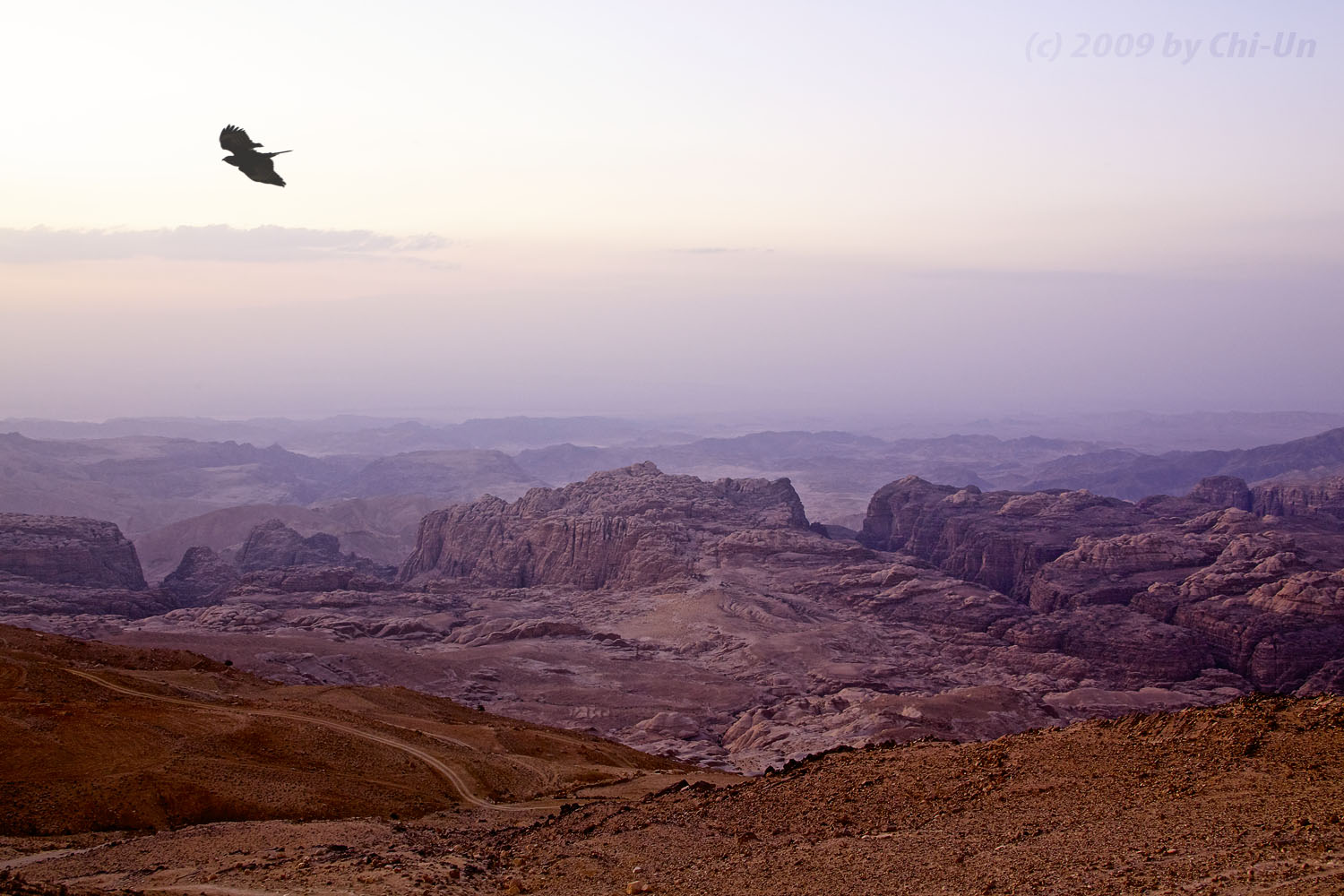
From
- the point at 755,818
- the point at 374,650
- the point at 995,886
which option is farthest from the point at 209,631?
the point at 995,886

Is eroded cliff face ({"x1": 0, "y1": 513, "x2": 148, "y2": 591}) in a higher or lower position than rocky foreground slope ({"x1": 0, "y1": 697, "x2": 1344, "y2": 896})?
lower

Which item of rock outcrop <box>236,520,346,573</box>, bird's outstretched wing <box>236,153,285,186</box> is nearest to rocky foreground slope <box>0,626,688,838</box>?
bird's outstretched wing <box>236,153,285,186</box>

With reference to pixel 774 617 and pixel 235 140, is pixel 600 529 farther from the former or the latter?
pixel 235 140

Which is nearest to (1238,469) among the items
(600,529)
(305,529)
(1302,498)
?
(1302,498)

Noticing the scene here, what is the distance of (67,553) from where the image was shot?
81.5 meters

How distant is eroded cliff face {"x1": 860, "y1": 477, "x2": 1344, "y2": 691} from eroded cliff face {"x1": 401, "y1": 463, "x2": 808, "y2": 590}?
17023mm

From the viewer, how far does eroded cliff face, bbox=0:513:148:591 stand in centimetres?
7950

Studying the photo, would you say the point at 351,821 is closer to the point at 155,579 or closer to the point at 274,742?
the point at 274,742

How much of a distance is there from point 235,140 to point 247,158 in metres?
0.33

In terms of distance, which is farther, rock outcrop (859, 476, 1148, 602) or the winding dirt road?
rock outcrop (859, 476, 1148, 602)

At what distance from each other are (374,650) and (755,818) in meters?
50.5

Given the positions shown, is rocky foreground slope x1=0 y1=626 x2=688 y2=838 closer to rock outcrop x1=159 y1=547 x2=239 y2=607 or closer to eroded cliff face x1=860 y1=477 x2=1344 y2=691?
eroded cliff face x1=860 y1=477 x2=1344 y2=691

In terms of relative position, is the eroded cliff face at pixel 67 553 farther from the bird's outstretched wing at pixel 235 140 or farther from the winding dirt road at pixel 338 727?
the bird's outstretched wing at pixel 235 140

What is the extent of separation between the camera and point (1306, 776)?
14750 millimetres
